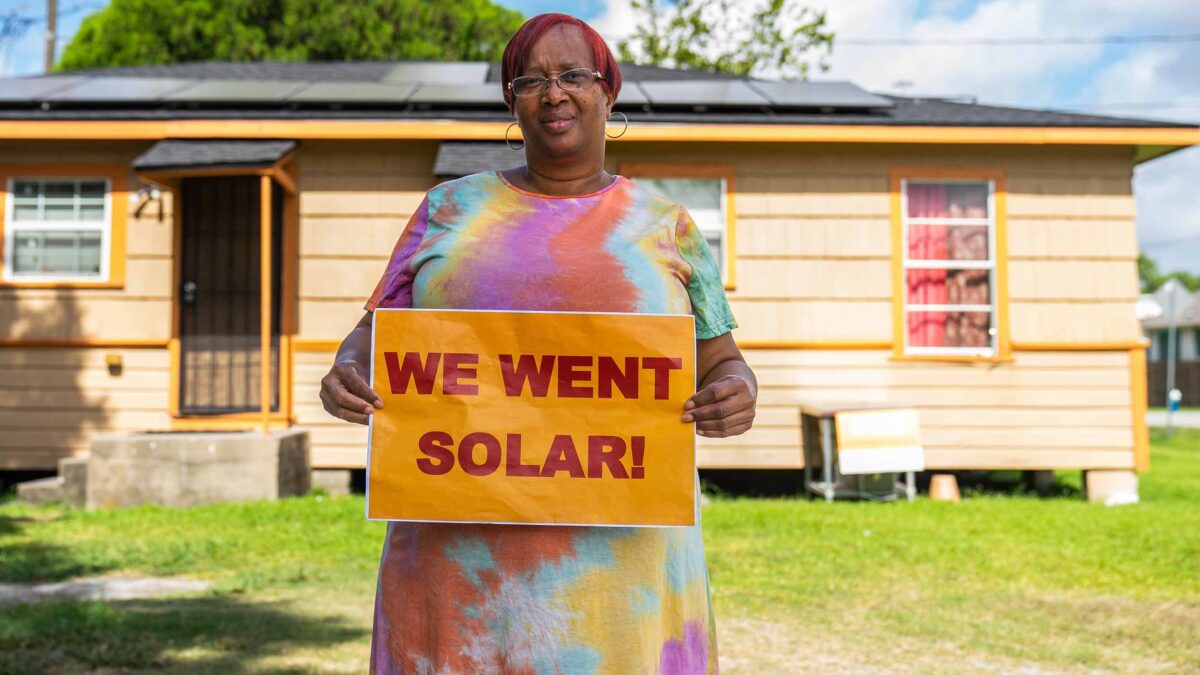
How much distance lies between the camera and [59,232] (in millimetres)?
10477

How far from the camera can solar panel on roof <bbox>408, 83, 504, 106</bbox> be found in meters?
10.3

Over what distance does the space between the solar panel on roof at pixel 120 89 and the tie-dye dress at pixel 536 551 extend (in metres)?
9.95

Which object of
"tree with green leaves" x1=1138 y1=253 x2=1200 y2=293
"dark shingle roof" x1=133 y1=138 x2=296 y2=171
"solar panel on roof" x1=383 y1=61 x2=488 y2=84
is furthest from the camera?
"tree with green leaves" x1=1138 y1=253 x2=1200 y2=293

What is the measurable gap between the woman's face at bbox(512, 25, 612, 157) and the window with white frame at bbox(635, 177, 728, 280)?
8.64 m

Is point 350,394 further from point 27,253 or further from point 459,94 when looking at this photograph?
point 27,253

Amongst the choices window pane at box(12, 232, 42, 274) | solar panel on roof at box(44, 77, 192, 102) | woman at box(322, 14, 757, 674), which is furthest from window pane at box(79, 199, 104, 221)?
woman at box(322, 14, 757, 674)

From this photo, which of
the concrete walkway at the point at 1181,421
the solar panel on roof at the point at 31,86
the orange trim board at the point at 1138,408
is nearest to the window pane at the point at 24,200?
the solar panel on roof at the point at 31,86

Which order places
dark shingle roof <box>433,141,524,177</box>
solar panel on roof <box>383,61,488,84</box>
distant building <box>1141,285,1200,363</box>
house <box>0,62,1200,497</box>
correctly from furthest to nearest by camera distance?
distant building <box>1141,285,1200,363</box>, solar panel on roof <box>383,61,488,84</box>, house <box>0,62,1200,497</box>, dark shingle roof <box>433,141,524,177</box>

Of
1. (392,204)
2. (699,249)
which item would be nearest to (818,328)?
(392,204)

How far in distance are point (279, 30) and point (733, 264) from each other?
1875cm

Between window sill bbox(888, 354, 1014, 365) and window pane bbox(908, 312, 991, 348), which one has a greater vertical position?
window pane bbox(908, 312, 991, 348)

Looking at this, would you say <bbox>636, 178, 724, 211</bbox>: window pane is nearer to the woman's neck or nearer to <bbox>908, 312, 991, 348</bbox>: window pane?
<bbox>908, 312, 991, 348</bbox>: window pane

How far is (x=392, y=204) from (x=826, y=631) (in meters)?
6.62

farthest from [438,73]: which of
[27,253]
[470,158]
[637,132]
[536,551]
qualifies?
[536,551]
